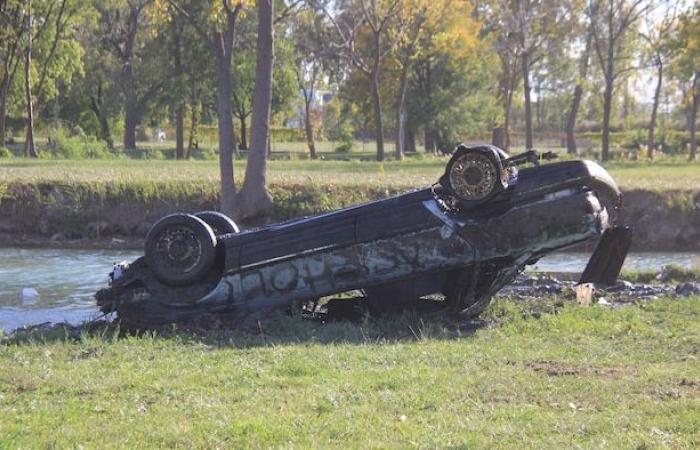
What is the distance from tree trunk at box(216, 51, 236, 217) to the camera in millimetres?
22828

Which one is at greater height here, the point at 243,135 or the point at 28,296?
the point at 243,135

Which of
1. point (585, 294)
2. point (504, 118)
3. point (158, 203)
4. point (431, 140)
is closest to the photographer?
point (585, 294)

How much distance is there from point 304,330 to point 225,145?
13.5 m

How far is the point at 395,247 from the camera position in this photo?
35.3ft

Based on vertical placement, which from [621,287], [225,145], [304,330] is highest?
[225,145]

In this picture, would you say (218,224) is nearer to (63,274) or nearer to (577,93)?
(63,274)

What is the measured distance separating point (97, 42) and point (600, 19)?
103ft

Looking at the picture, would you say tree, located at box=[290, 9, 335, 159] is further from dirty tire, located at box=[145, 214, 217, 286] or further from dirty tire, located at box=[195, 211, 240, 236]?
dirty tire, located at box=[145, 214, 217, 286]

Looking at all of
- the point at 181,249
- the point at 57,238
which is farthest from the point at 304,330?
the point at 57,238

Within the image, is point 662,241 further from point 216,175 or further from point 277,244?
point 277,244

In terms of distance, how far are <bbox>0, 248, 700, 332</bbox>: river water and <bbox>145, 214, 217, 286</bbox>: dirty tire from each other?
225 centimetres

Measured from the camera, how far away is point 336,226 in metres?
10.9

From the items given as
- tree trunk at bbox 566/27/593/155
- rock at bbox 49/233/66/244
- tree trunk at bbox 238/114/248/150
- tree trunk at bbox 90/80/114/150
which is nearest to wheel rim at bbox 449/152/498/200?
rock at bbox 49/233/66/244

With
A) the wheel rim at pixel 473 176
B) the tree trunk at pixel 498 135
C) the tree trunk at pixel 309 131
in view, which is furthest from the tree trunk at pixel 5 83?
the wheel rim at pixel 473 176
